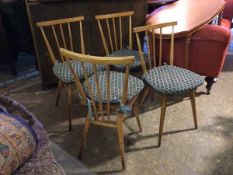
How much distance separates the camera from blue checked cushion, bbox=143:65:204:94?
1650 millimetres

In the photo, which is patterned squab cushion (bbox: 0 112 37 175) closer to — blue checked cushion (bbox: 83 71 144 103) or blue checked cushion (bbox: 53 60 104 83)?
blue checked cushion (bbox: 83 71 144 103)

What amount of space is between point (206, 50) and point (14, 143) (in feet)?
5.96

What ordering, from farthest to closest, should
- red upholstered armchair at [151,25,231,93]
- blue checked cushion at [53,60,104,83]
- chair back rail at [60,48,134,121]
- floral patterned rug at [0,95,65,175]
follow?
red upholstered armchair at [151,25,231,93]
blue checked cushion at [53,60,104,83]
chair back rail at [60,48,134,121]
floral patterned rug at [0,95,65,175]

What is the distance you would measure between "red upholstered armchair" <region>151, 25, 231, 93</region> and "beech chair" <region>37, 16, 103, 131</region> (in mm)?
763

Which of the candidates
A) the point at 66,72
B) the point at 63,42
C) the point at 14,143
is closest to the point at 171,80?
the point at 66,72

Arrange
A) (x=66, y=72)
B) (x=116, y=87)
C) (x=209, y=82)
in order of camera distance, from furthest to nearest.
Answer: (x=209, y=82) < (x=66, y=72) < (x=116, y=87)

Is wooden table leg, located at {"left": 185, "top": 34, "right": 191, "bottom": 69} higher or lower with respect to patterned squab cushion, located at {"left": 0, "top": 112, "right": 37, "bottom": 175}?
lower

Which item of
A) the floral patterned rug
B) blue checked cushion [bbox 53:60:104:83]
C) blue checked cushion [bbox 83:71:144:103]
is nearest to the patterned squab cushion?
the floral patterned rug

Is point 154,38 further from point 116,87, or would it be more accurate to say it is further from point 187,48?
point 116,87

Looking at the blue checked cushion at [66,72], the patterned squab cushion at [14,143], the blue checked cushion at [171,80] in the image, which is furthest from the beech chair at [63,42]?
the patterned squab cushion at [14,143]

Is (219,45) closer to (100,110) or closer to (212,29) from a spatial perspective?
(212,29)

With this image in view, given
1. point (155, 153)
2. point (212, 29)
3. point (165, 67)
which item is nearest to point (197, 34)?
point (212, 29)

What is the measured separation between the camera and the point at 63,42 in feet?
7.32

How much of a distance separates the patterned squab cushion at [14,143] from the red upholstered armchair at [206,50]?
1.65m
